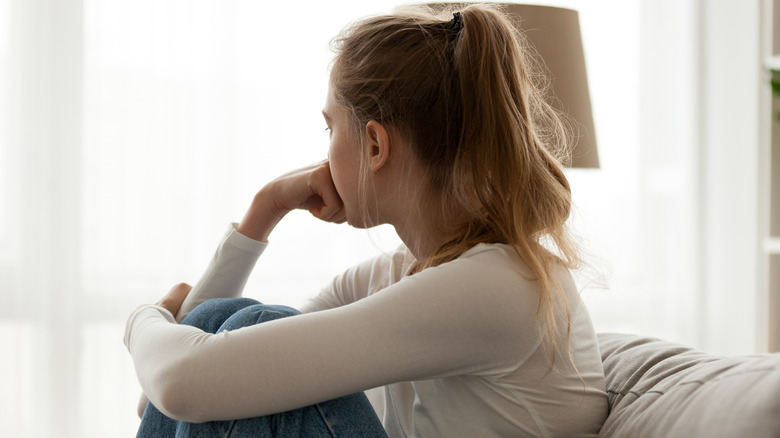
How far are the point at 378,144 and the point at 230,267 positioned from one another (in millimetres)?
446

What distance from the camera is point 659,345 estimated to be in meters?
1.10

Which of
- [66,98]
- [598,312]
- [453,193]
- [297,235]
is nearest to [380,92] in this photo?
[453,193]

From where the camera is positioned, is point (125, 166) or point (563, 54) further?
point (125, 166)

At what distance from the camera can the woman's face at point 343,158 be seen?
44.7 inches

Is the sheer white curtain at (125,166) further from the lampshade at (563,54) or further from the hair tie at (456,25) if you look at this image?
the hair tie at (456,25)

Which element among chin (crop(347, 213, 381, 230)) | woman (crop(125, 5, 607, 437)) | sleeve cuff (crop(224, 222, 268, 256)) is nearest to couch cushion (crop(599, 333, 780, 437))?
woman (crop(125, 5, 607, 437))

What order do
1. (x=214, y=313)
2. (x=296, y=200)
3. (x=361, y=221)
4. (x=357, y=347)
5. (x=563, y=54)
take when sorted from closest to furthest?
(x=357, y=347), (x=214, y=313), (x=361, y=221), (x=296, y=200), (x=563, y=54)

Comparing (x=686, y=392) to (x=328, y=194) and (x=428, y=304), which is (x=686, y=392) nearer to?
(x=428, y=304)

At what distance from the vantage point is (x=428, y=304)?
0.86 meters

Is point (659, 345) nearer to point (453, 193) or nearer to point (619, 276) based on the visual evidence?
point (453, 193)

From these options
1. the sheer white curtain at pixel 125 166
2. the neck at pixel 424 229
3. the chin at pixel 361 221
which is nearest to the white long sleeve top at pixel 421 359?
the neck at pixel 424 229

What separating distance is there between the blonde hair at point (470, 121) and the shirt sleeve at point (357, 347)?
0.10 metres

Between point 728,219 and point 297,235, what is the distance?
5.18 ft

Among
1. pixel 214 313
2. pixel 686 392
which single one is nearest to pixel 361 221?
pixel 214 313
